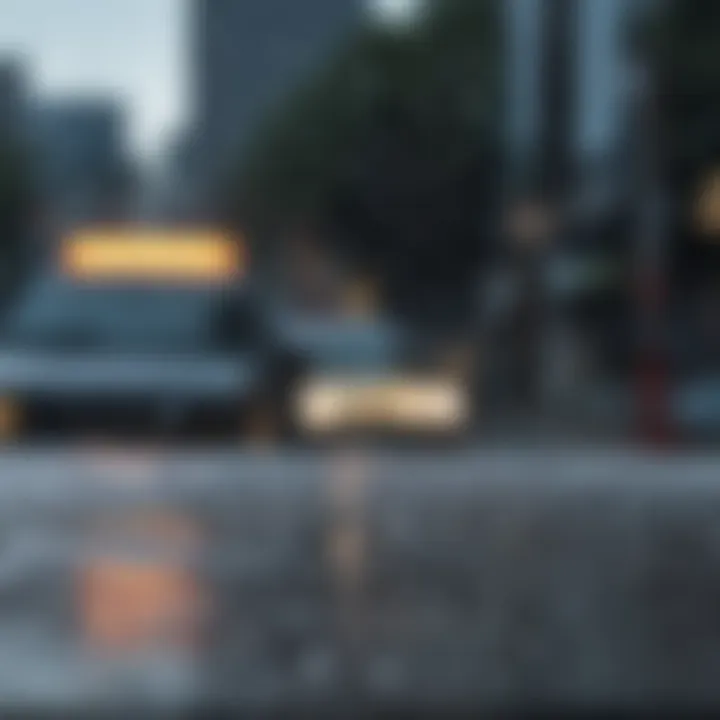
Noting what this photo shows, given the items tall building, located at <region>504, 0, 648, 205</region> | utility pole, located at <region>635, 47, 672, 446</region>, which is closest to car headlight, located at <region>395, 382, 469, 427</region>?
utility pole, located at <region>635, 47, 672, 446</region>

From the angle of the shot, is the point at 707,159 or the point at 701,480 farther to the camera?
the point at 707,159

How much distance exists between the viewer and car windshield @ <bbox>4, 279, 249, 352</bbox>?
1092cm

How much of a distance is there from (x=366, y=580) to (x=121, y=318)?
4.29 metres

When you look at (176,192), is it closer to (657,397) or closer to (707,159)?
(657,397)

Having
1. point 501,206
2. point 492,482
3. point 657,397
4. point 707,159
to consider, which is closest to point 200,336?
point 492,482

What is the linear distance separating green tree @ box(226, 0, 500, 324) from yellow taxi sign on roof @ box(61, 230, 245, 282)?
349 inches

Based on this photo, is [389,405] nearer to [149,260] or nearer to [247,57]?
[149,260]

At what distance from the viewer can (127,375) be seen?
10.4 meters

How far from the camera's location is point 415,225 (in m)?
28.3

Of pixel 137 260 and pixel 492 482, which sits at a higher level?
pixel 137 260

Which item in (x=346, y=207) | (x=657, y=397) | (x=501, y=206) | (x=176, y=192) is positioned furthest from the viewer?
(x=501, y=206)

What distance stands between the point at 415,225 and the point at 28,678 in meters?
23.2

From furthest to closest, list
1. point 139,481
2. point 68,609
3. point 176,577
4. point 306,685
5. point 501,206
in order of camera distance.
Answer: point 501,206 → point 139,481 → point 176,577 → point 68,609 → point 306,685

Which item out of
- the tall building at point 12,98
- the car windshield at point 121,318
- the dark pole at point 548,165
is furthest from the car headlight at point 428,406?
the dark pole at point 548,165
